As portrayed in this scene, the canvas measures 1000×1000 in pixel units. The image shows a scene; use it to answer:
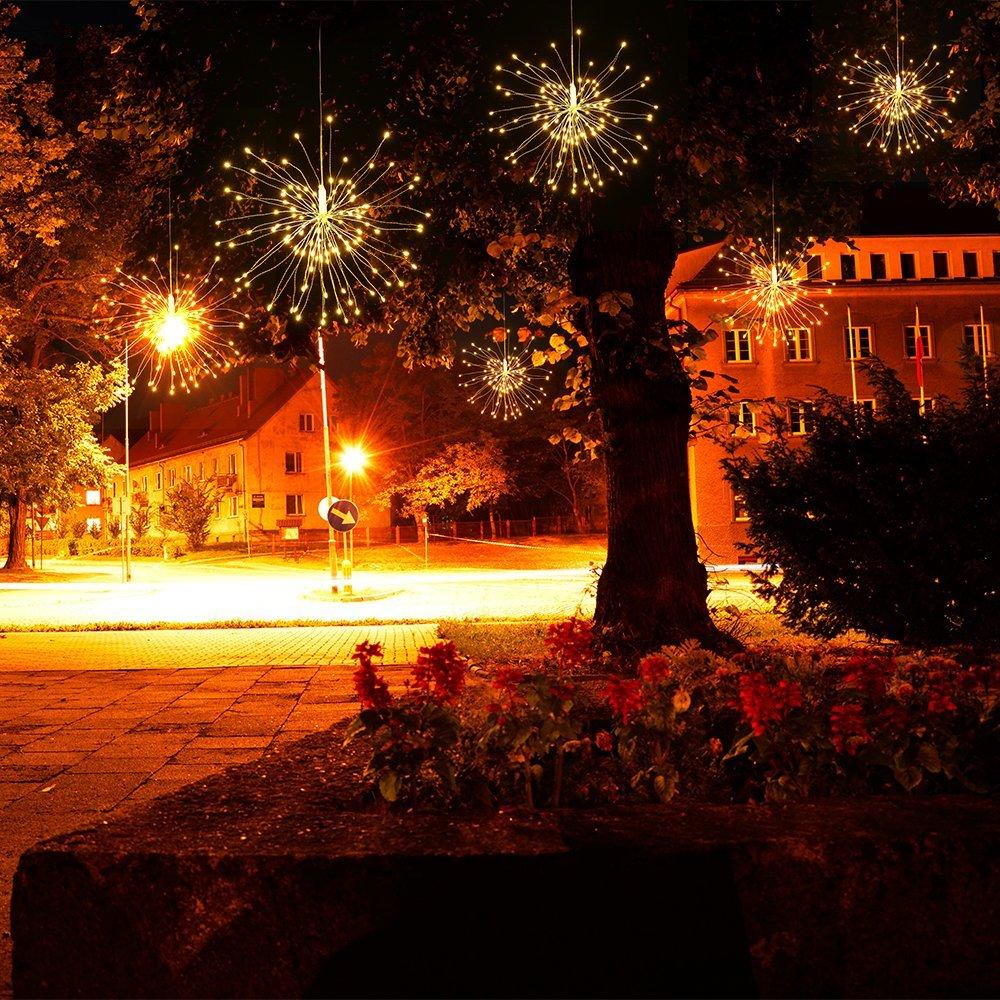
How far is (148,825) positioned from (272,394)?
66.1 metres

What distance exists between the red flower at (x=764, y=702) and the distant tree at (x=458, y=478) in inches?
1993

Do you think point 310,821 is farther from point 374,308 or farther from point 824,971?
point 374,308

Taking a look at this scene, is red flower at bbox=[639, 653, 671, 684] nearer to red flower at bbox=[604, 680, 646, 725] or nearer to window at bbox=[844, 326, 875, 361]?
red flower at bbox=[604, 680, 646, 725]

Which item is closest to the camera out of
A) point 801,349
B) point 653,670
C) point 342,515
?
point 653,670

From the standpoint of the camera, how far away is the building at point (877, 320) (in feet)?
138

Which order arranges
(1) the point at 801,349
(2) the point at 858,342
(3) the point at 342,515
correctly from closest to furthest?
(3) the point at 342,515
(1) the point at 801,349
(2) the point at 858,342

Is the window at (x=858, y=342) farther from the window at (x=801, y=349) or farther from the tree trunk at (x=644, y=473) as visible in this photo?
the tree trunk at (x=644, y=473)

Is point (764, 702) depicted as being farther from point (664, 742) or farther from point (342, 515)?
point (342, 515)

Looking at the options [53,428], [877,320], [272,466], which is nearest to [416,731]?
[53,428]

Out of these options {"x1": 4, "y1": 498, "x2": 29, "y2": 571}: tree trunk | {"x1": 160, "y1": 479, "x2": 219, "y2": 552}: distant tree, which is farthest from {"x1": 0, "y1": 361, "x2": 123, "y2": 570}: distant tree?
{"x1": 160, "y1": 479, "x2": 219, "y2": 552}: distant tree

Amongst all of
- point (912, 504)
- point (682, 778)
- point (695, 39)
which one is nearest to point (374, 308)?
point (695, 39)

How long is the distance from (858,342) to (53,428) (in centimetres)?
3046

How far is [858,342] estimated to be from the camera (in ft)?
141

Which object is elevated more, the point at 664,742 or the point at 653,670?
the point at 653,670
